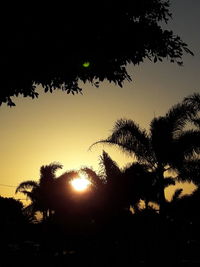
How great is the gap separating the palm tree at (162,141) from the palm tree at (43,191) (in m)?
15.1

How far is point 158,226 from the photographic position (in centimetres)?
1634

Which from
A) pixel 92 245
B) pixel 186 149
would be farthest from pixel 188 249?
pixel 186 149

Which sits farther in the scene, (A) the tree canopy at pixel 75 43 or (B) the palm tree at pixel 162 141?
(B) the palm tree at pixel 162 141

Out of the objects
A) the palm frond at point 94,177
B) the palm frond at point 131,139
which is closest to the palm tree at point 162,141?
the palm frond at point 131,139

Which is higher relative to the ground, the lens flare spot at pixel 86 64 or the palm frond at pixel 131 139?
the palm frond at pixel 131 139

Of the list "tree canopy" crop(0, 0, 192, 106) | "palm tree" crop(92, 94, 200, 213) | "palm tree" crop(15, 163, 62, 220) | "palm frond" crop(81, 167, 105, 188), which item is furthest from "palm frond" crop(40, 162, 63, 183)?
"tree canopy" crop(0, 0, 192, 106)

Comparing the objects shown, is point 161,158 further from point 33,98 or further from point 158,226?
point 33,98

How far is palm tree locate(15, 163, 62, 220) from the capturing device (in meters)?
31.2

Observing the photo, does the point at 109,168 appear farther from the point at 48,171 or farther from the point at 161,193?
the point at 48,171

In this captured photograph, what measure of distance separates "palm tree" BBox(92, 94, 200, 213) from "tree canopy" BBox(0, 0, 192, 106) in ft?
26.2

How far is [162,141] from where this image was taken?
53.5 feet

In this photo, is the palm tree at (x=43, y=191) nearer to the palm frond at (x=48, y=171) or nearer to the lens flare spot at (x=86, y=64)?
the palm frond at (x=48, y=171)

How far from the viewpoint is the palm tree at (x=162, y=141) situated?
16.1 m

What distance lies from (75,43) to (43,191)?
2584 centimetres
